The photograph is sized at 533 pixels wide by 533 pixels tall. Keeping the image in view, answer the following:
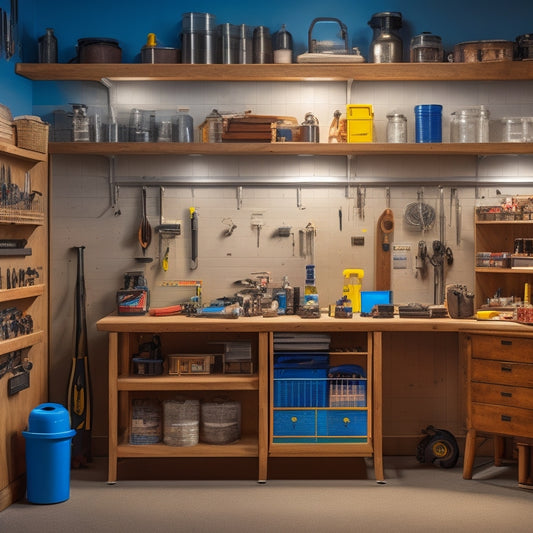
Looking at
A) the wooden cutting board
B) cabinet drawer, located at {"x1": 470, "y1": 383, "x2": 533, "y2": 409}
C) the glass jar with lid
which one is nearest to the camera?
cabinet drawer, located at {"x1": 470, "y1": 383, "x2": 533, "y2": 409}

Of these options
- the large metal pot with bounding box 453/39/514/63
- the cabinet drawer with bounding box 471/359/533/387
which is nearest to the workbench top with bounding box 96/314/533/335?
the cabinet drawer with bounding box 471/359/533/387

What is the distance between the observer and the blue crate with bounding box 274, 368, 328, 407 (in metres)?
5.41

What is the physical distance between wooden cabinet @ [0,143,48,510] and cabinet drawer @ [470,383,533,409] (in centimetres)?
291

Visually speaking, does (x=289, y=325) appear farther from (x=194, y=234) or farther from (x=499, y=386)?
(x=499, y=386)

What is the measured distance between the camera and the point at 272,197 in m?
6.01

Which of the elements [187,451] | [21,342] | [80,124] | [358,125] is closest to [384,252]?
[358,125]

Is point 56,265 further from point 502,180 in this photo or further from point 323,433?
point 502,180

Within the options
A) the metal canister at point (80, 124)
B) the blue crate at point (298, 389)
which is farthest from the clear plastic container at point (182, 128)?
the blue crate at point (298, 389)

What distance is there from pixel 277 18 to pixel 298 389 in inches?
109

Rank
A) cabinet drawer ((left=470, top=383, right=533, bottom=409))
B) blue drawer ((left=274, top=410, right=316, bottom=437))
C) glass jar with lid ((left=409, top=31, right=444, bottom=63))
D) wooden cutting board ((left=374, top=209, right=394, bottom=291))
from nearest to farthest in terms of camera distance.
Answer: cabinet drawer ((left=470, top=383, right=533, bottom=409)), blue drawer ((left=274, top=410, right=316, bottom=437)), glass jar with lid ((left=409, top=31, right=444, bottom=63)), wooden cutting board ((left=374, top=209, right=394, bottom=291))

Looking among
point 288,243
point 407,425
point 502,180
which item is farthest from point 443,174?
point 407,425

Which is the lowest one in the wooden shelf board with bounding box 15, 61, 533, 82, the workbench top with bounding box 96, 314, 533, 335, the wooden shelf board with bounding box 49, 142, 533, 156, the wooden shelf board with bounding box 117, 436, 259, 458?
the wooden shelf board with bounding box 117, 436, 259, 458

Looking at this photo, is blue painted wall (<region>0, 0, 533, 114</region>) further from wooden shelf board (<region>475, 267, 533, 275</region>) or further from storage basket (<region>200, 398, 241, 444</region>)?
storage basket (<region>200, 398, 241, 444</region>)

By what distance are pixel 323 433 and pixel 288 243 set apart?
4.74ft
